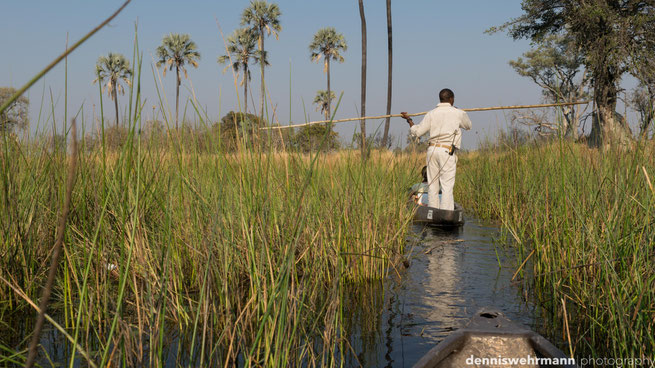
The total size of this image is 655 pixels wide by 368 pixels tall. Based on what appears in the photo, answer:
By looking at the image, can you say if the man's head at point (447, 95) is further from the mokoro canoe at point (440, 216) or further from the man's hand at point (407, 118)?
the mokoro canoe at point (440, 216)

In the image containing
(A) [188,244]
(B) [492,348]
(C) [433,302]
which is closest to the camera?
(B) [492,348]

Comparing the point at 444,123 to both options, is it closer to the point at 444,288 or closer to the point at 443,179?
the point at 443,179

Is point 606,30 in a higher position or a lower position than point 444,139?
higher

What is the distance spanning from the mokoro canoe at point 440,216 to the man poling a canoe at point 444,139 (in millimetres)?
145

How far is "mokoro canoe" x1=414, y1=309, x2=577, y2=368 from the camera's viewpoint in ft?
7.80

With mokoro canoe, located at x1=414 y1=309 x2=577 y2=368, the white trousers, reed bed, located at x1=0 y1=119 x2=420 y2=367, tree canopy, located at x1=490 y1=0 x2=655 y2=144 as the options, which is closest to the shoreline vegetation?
reed bed, located at x1=0 y1=119 x2=420 y2=367

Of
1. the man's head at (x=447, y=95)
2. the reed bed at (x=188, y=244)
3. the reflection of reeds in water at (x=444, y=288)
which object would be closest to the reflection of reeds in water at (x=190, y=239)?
the reed bed at (x=188, y=244)

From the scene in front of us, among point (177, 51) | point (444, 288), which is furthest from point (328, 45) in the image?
point (444, 288)

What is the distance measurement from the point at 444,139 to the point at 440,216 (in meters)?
1.19

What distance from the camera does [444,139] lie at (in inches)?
303

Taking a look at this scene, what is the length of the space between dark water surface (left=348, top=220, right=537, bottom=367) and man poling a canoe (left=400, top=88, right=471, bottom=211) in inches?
71.8

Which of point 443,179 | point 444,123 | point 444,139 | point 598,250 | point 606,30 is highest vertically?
point 606,30

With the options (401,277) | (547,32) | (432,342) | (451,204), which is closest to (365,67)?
(547,32)

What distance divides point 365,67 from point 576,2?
872cm
